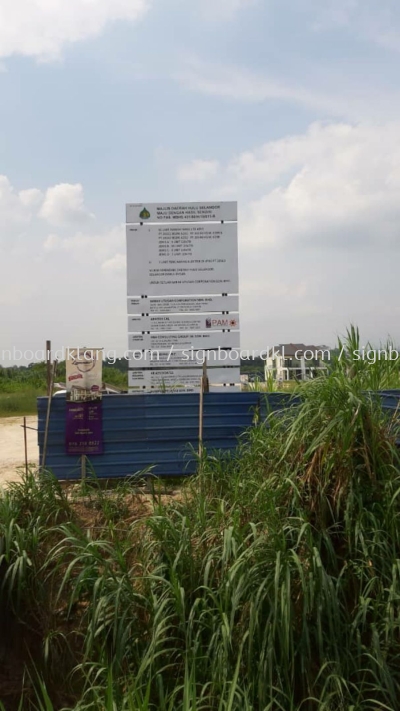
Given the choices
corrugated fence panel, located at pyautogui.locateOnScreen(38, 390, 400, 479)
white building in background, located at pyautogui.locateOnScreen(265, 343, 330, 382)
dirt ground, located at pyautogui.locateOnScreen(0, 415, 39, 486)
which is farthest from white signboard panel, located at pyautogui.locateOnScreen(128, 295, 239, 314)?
corrugated fence panel, located at pyautogui.locateOnScreen(38, 390, 400, 479)

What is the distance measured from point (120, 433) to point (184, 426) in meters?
0.60

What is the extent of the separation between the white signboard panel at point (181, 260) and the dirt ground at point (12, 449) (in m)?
2.65

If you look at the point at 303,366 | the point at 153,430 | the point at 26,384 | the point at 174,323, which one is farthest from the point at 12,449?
the point at 26,384

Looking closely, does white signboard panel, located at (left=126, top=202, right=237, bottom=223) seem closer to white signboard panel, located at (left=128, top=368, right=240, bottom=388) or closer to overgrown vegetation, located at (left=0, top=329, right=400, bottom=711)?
white signboard panel, located at (left=128, top=368, right=240, bottom=388)

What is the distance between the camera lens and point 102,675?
3518 mm

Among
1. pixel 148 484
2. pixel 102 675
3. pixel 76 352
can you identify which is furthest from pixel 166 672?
pixel 76 352

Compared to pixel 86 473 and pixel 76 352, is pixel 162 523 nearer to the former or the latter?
pixel 86 473

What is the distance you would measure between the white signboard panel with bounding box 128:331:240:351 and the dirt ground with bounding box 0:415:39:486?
6.49ft

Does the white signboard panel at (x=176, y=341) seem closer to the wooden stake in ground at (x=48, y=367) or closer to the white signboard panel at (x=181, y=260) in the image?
the white signboard panel at (x=181, y=260)

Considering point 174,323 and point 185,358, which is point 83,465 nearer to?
point 185,358

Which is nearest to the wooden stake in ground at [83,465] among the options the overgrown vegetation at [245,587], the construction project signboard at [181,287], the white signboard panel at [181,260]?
the overgrown vegetation at [245,587]

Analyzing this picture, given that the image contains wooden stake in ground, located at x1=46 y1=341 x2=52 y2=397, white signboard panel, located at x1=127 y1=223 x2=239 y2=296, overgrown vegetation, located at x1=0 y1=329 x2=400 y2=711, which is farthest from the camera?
white signboard panel, located at x1=127 y1=223 x2=239 y2=296

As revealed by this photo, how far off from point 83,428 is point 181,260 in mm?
3167

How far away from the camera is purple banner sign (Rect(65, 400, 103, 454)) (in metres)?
5.87
